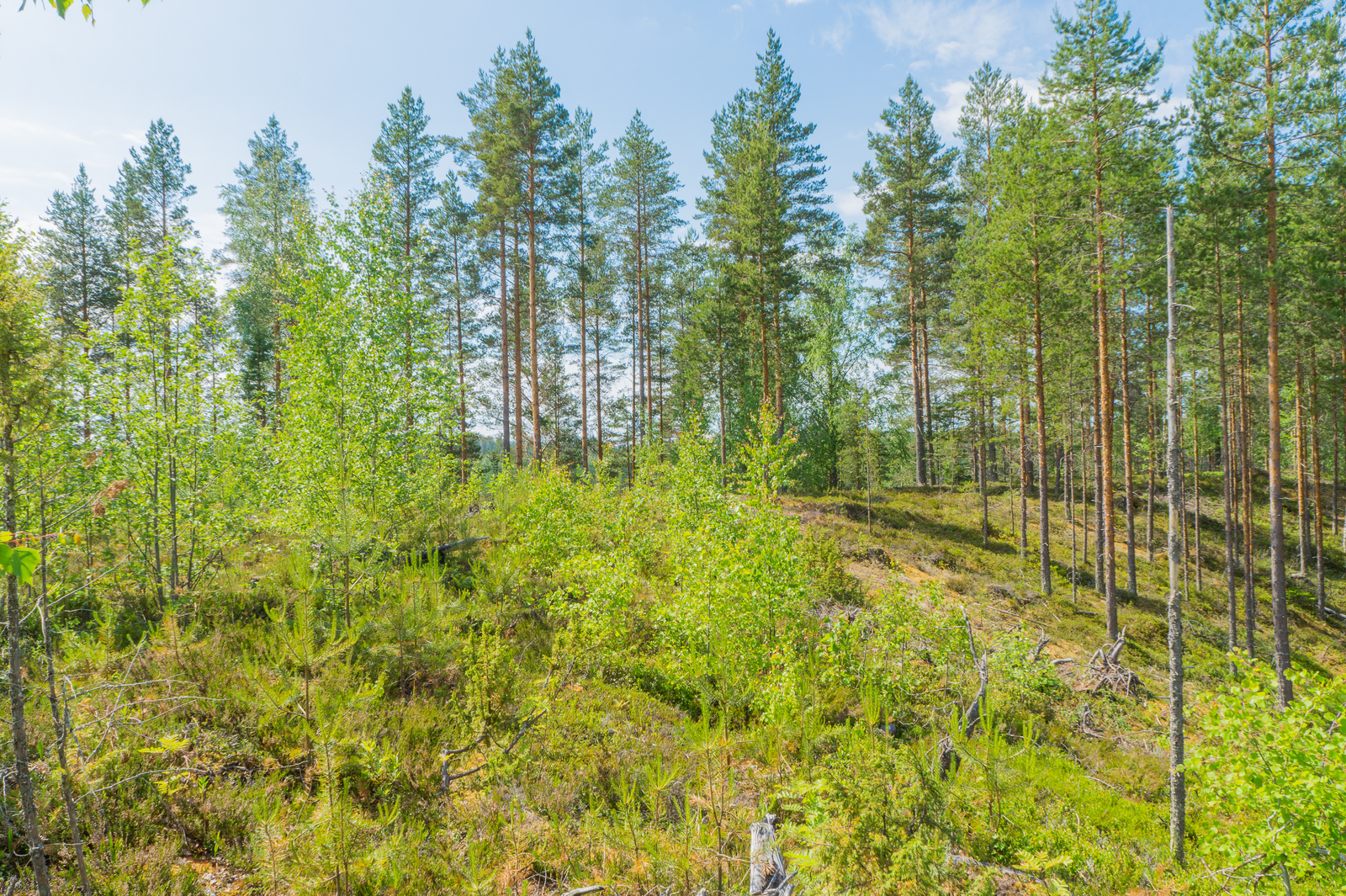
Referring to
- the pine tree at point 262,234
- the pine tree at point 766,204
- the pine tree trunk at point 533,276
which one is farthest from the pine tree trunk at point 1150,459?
the pine tree at point 262,234

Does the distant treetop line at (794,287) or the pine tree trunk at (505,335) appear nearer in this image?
the distant treetop line at (794,287)

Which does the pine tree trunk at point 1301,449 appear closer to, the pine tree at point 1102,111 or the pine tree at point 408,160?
the pine tree at point 1102,111

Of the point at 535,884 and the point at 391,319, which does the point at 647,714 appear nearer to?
the point at 535,884

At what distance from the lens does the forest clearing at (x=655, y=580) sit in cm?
380

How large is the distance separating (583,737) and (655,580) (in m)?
3.76

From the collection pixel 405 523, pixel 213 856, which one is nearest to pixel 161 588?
pixel 405 523

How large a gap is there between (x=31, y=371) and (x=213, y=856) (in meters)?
3.81

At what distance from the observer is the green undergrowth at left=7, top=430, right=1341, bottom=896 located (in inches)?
149

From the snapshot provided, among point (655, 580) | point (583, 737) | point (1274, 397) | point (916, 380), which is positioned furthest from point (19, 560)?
point (916, 380)

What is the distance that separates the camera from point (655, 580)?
9.90 m

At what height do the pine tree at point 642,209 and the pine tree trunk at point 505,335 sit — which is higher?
the pine tree at point 642,209

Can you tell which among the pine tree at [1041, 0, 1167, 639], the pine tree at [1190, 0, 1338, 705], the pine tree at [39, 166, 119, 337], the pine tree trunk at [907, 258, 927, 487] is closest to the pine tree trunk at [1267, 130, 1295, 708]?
the pine tree at [1190, 0, 1338, 705]

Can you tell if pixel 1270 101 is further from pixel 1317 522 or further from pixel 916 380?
pixel 1317 522

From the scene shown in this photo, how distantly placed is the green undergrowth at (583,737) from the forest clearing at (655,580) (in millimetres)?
56
